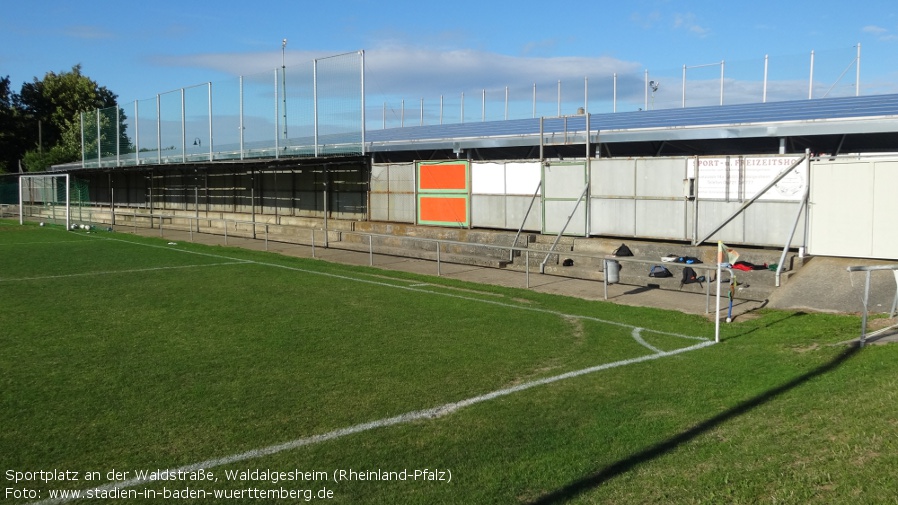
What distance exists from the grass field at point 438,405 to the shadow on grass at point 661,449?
0.9 inches

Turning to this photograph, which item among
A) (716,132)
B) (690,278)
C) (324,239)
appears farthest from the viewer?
(324,239)

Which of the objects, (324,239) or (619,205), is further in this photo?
(324,239)

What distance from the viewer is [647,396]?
23.0 ft

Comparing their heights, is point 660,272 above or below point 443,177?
below

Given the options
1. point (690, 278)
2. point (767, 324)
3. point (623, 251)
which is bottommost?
point (767, 324)

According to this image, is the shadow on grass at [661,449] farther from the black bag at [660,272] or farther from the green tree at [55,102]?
the green tree at [55,102]

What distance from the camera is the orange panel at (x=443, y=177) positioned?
22.6 metres

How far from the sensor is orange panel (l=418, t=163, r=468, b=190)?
22.6 meters

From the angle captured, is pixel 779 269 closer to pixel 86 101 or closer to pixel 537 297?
pixel 537 297

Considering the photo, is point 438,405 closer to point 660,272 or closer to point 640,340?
point 640,340

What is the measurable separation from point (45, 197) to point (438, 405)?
51736 millimetres

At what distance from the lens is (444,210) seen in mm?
23375

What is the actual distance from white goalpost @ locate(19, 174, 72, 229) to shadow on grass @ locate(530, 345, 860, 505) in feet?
130

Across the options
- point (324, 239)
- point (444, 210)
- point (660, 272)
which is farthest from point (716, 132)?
point (324, 239)
